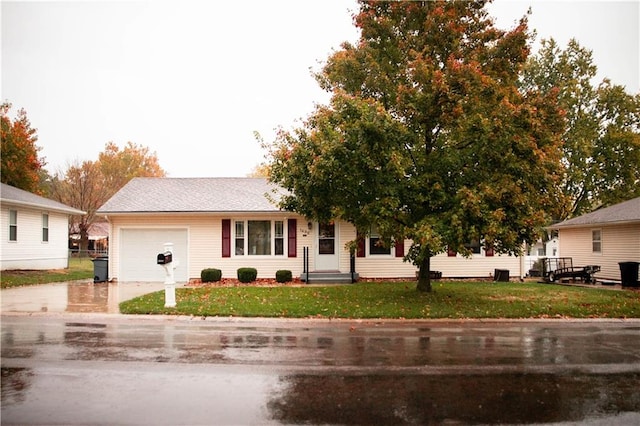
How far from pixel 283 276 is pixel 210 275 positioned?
3264mm

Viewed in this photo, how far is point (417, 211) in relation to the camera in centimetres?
1423

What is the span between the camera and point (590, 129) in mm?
39688

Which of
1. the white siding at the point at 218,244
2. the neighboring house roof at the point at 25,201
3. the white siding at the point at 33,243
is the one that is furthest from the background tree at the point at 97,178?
the white siding at the point at 218,244

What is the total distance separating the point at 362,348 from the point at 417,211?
21.4 feet

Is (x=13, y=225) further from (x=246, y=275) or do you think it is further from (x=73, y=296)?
(x=246, y=275)

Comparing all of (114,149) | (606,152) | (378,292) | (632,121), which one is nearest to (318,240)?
(378,292)

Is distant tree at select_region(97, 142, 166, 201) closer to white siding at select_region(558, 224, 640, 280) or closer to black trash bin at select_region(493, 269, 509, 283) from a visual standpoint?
black trash bin at select_region(493, 269, 509, 283)

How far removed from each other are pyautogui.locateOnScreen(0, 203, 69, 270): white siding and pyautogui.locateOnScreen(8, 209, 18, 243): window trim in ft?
0.50

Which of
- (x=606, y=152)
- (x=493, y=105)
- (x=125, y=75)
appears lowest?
(x=493, y=105)

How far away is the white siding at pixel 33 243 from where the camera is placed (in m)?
23.8

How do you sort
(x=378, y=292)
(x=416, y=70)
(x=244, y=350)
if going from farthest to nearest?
(x=378, y=292) < (x=416, y=70) < (x=244, y=350)

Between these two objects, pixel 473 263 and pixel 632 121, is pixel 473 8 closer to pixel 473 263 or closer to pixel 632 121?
pixel 473 263

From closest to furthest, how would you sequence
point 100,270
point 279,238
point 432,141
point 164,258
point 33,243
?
point 164,258
point 432,141
point 100,270
point 279,238
point 33,243

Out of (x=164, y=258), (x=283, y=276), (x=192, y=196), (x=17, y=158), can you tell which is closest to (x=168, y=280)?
(x=164, y=258)
